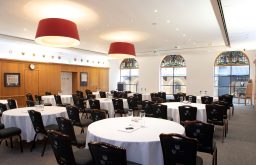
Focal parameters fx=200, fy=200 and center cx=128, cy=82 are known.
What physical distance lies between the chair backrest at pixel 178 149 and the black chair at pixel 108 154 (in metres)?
0.64

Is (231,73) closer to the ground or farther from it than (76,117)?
farther from it

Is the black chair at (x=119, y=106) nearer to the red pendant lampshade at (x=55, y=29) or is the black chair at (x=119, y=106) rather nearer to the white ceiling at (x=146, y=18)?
the white ceiling at (x=146, y=18)

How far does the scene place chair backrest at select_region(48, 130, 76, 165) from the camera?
2.55 m

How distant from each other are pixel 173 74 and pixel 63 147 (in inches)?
547

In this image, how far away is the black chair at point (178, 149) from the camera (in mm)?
2414

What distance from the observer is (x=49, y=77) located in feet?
41.4

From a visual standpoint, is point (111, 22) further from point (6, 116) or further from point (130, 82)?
point (130, 82)

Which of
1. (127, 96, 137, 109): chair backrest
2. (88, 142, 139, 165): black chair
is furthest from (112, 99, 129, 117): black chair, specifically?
(88, 142, 139, 165): black chair

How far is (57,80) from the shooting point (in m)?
13.1

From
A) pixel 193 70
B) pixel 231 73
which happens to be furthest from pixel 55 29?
pixel 231 73

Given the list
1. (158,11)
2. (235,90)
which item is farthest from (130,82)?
(158,11)

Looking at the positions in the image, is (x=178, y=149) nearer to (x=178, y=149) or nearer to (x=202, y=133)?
(x=178, y=149)

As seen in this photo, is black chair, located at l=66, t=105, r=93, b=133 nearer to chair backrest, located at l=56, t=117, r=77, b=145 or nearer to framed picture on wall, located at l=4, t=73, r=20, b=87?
chair backrest, located at l=56, t=117, r=77, b=145

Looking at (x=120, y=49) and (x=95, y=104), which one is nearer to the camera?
(x=95, y=104)
